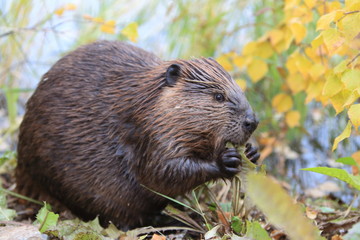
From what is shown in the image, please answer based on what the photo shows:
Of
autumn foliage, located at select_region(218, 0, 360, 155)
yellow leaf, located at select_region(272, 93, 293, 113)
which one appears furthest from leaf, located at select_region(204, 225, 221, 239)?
yellow leaf, located at select_region(272, 93, 293, 113)

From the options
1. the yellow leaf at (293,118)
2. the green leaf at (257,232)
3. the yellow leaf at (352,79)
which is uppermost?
the yellow leaf at (352,79)

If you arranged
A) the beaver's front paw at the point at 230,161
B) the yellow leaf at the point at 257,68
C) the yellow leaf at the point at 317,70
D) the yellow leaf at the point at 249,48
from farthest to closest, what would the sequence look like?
1. the yellow leaf at the point at 257,68
2. the yellow leaf at the point at 249,48
3. the yellow leaf at the point at 317,70
4. the beaver's front paw at the point at 230,161

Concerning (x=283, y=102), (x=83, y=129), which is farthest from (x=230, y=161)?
(x=283, y=102)

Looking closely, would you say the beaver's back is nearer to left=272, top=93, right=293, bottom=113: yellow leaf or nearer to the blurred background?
the blurred background

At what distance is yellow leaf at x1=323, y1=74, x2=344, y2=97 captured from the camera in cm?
273

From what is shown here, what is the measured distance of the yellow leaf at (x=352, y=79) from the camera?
2535mm

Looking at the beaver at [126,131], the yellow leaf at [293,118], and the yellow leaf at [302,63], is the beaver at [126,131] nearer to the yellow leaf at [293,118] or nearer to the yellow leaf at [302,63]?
the yellow leaf at [302,63]

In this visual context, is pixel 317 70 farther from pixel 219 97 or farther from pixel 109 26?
pixel 109 26

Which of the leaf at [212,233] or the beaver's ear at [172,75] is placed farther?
the beaver's ear at [172,75]

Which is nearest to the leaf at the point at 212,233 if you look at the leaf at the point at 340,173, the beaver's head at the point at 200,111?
the beaver's head at the point at 200,111

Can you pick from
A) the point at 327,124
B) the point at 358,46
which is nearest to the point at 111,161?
the point at 358,46

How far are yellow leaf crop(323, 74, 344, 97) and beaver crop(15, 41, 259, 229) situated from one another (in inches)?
15.2

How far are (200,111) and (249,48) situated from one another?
4.95 feet

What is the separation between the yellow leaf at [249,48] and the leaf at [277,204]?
8.80ft
